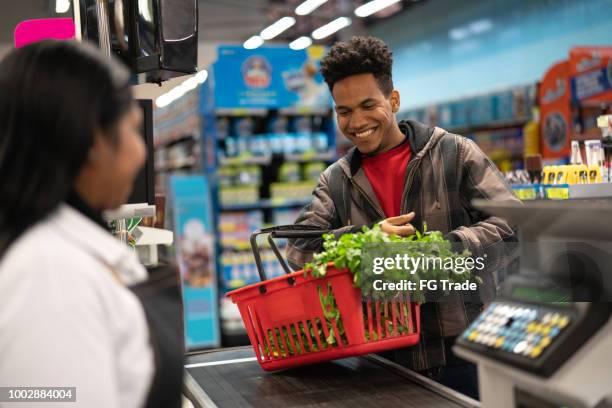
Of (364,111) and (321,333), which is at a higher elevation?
(364,111)

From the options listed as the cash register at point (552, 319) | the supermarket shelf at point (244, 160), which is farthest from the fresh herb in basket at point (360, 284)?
the supermarket shelf at point (244, 160)

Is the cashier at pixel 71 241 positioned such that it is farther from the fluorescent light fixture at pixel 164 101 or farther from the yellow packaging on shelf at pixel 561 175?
the fluorescent light fixture at pixel 164 101

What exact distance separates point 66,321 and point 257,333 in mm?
1151

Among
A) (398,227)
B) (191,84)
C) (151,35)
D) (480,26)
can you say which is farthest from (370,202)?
(480,26)

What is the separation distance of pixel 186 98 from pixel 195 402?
7.72m

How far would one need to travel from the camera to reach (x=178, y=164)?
10.4 metres

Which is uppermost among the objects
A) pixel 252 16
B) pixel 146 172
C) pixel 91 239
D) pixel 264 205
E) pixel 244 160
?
pixel 252 16

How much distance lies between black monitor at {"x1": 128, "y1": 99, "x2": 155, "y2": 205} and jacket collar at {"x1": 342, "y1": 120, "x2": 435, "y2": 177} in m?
0.71

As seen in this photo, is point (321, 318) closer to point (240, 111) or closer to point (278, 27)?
point (240, 111)

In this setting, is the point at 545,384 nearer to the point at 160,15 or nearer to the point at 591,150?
the point at 160,15

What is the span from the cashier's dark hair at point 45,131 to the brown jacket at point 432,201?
129 cm

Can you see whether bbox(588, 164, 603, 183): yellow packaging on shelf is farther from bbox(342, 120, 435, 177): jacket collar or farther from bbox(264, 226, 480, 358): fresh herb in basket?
bbox(264, 226, 480, 358): fresh herb in basket

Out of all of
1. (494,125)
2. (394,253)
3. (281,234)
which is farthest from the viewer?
(494,125)

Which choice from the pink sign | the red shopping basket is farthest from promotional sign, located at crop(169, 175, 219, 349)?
the red shopping basket
